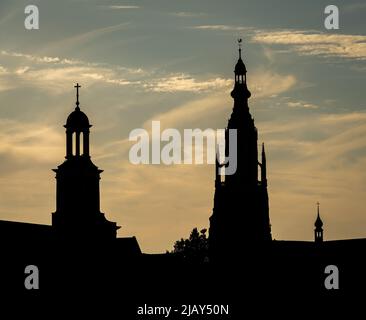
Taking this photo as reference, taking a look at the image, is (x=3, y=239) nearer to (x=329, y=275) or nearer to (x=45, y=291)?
(x=45, y=291)

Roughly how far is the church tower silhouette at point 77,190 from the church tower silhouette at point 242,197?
4461cm

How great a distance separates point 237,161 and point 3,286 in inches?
2176

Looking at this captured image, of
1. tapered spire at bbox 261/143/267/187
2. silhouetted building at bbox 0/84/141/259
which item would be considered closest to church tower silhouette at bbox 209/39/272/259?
tapered spire at bbox 261/143/267/187

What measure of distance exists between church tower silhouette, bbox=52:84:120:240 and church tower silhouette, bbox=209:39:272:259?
146ft

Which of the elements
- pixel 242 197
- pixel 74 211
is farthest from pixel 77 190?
pixel 242 197

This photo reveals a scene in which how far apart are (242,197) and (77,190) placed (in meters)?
50.1

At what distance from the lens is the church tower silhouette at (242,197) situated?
468ft

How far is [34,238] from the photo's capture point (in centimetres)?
9856

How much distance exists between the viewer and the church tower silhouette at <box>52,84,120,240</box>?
311 feet

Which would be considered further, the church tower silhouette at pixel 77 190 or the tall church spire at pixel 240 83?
the tall church spire at pixel 240 83

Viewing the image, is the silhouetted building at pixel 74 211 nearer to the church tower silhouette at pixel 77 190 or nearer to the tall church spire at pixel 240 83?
the church tower silhouette at pixel 77 190

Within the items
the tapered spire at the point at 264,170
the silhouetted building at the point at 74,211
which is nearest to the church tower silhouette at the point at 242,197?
the tapered spire at the point at 264,170
